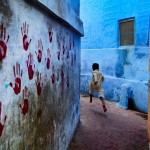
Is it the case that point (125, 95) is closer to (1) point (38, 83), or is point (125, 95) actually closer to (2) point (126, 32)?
(2) point (126, 32)

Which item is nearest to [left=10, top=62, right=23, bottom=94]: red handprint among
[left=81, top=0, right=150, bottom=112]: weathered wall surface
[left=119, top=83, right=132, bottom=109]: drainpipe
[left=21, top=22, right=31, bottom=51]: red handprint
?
[left=21, top=22, right=31, bottom=51]: red handprint

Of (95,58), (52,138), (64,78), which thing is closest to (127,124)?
(64,78)

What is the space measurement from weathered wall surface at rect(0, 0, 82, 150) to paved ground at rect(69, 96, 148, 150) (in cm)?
157

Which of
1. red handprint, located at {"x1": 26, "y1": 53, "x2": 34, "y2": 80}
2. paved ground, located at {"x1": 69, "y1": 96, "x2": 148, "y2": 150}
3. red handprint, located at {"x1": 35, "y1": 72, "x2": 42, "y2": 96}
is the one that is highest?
red handprint, located at {"x1": 26, "y1": 53, "x2": 34, "y2": 80}

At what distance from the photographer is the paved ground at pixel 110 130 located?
4.82m

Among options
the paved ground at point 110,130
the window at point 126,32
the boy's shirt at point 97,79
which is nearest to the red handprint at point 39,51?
the paved ground at point 110,130

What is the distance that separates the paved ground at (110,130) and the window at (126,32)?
245cm

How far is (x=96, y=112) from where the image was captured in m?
7.50

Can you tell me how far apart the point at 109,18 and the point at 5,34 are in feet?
26.4

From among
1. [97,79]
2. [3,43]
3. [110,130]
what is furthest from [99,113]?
[3,43]

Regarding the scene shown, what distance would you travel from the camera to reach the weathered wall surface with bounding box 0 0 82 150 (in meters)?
1.77

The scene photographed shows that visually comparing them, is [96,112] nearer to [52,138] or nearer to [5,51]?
[52,138]

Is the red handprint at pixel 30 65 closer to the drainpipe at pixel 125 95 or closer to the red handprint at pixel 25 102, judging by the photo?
the red handprint at pixel 25 102

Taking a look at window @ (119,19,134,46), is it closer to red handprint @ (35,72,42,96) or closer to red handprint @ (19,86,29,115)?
red handprint @ (35,72,42,96)
